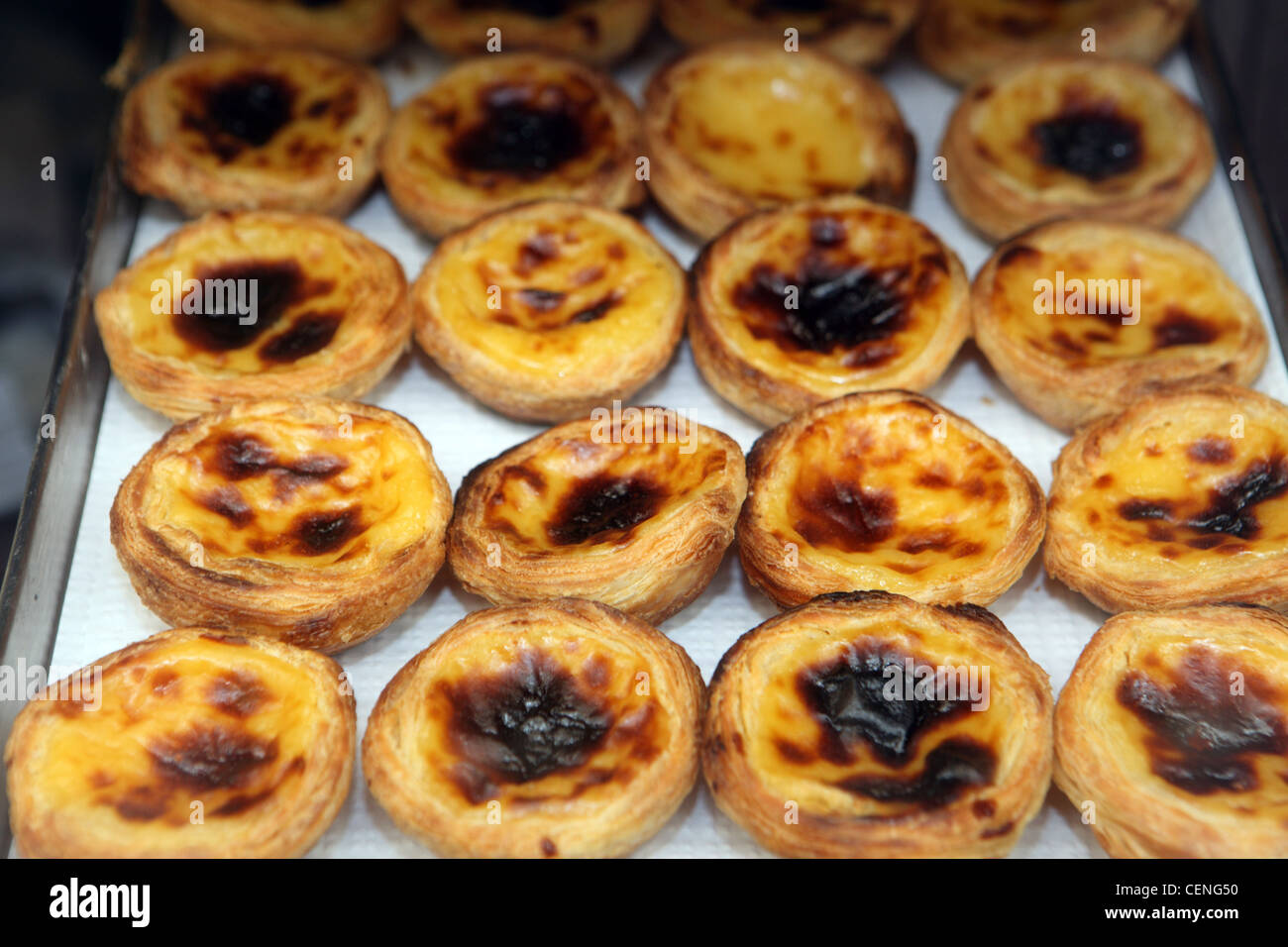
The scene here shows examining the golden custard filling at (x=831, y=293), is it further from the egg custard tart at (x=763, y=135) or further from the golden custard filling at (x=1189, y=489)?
the golden custard filling at (x=1189, y=489)

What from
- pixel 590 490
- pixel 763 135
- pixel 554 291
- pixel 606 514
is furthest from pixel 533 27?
pixel 606 514

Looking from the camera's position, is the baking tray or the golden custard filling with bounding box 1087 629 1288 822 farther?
the baking tray

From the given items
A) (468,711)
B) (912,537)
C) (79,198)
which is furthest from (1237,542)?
(79,198)

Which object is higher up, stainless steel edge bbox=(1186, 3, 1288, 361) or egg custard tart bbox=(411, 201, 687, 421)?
stainless steel edge bbox=(1186, 3, 1288, 361)

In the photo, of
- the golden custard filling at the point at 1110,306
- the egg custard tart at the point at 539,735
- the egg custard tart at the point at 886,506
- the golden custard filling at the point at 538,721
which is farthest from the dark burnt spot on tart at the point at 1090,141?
the golden custard filling at the point at 538,721

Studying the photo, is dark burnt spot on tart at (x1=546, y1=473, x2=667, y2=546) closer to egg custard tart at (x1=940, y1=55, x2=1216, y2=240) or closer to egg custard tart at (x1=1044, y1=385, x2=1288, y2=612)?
egg custard tart at (x1=1044, y1=385, x2=1288, y2=612)

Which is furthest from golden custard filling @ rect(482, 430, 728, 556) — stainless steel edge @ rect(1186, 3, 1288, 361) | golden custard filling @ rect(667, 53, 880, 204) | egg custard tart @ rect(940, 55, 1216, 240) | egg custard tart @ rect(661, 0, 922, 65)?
egg custard tart @ rect(661, 0, 922, 65)

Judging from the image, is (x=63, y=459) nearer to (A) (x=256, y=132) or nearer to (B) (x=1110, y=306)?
(A) (x=256, y=132)

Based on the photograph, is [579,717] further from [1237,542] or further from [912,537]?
[1237,542]
